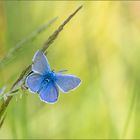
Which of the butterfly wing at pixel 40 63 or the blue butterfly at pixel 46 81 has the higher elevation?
the butterfly wing at pixel 40 63

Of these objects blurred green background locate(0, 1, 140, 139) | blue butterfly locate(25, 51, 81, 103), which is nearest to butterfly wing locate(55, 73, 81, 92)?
blue butterfly locate(25, 51, 81, 103)

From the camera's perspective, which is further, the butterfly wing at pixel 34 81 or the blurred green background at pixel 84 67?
the blurred green background at pixel 84 67

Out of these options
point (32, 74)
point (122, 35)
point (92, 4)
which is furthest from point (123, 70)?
point (32, 74)

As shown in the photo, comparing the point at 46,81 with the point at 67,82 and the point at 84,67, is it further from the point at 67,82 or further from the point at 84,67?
the point at 84,67

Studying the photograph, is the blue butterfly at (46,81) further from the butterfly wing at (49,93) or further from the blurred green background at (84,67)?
the blurred green background at (84,67)

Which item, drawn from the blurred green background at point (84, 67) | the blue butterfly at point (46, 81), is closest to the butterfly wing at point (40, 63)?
the blue butterfly at point (46, 81)

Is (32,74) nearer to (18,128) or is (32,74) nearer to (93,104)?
(18,128)
